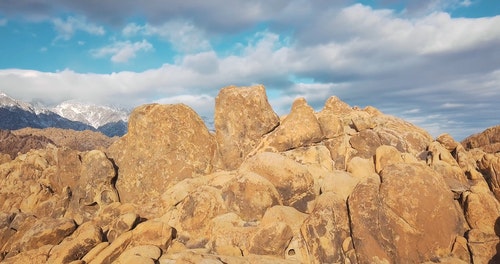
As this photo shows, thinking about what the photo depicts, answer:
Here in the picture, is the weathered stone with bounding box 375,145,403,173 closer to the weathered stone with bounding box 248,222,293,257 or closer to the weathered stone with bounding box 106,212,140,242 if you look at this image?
the weathered stone with bounding box 248,222,293,257

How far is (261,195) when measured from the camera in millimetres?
21281

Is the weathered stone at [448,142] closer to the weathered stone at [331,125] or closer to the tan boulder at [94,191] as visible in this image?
the weathered stone at [331,125]

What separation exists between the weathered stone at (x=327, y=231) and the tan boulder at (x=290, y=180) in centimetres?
270

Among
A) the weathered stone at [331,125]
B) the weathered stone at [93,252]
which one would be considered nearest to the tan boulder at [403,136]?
the weathered stone at [331,125]

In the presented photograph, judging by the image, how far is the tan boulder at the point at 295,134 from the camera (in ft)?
89.5


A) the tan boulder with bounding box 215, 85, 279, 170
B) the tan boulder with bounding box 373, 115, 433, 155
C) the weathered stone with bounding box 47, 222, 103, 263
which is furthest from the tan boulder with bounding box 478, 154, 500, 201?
the weathered stone with bounding box 47, 222, 103, 263

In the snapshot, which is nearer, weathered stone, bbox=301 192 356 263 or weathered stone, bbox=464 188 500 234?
weathered stone, bbox=464 188 500 234

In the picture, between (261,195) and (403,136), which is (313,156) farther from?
(403,136)

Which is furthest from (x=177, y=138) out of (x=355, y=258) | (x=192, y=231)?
(x=355, y=258)

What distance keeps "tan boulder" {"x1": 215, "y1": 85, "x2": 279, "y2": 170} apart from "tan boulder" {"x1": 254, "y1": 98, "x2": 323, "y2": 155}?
4.59ft

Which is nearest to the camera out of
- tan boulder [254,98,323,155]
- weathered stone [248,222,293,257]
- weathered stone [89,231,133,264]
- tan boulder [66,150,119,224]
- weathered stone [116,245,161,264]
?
weathered stone [116,245,161,264]

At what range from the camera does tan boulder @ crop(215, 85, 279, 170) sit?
2912 centimetres

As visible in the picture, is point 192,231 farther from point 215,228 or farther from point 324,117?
point 324,117

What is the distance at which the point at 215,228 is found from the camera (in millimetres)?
20578
